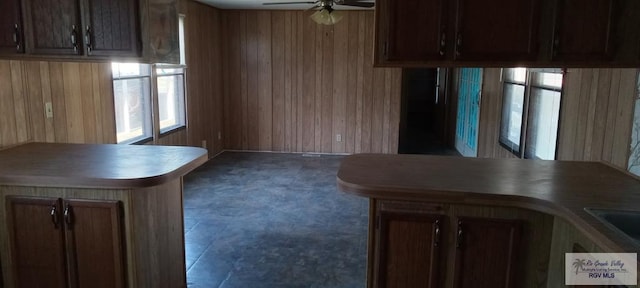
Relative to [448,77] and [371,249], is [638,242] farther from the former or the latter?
[448,77]

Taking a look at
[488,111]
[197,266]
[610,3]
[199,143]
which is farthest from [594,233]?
[199,143]

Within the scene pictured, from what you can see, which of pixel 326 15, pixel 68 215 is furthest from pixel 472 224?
pixel 326 15

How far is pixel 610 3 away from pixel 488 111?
388cm

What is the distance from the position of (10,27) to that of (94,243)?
1.45 metres

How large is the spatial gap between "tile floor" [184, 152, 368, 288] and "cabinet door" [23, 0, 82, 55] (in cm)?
167

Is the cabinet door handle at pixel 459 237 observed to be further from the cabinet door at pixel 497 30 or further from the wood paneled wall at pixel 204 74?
the wood paneled wall at pixel 204 74

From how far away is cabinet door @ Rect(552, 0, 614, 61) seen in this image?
2242 mm

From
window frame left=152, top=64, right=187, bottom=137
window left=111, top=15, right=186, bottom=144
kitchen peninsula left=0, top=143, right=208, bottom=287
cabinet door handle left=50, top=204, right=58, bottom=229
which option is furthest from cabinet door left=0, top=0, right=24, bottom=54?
window frame left=152, top=64, right=187, bottom=137

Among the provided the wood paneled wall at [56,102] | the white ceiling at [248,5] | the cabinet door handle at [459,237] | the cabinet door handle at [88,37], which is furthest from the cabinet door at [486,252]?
the white ceiling at [248,5]

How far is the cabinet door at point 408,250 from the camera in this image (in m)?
2.19

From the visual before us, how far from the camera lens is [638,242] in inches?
61.0

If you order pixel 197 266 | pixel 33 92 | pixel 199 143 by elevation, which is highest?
pixel 33 92

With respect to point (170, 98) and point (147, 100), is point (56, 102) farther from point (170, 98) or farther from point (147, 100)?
point (170, 98)

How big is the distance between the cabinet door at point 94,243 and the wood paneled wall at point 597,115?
2.83m
